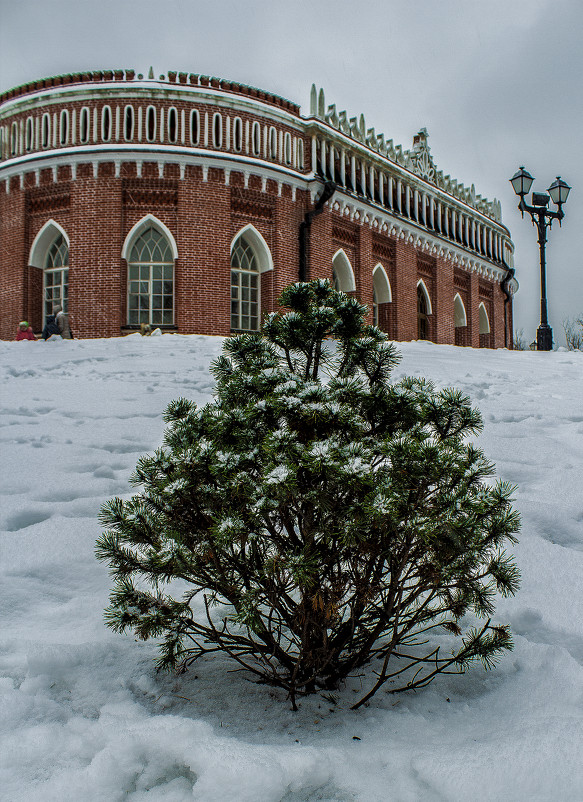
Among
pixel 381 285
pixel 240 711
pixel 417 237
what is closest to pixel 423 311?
pixel 417 237

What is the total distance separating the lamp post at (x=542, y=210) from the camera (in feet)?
49.1

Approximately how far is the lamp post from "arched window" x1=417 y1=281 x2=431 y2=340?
7.82 meters

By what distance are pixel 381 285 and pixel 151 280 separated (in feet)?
28.4

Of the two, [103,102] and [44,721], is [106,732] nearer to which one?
[44,721]

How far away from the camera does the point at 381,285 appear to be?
21.3m

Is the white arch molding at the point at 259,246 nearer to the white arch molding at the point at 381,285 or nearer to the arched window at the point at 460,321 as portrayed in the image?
the white arch molding at the point at 381,285

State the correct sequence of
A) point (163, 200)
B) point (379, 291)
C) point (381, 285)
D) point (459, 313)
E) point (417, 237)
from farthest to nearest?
1. point (459, 313)
2. point (417, 237)
3. point (379, 291)
4. point (381, 285)
5. point (163, 200)

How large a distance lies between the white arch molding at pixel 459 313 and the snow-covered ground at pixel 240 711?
22.7 meters

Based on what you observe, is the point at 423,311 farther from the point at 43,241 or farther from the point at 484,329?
the point at 43,241

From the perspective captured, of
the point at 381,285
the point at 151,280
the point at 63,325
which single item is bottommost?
the point at 63,325

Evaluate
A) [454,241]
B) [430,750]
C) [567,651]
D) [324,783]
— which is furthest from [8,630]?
[454,241]

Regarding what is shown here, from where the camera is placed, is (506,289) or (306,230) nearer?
(306,230)

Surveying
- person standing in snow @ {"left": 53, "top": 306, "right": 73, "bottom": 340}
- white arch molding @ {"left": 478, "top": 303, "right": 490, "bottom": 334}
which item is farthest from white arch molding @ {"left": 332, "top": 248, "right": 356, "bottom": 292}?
white arch molding @ {"left": 478, "top": 303, "right": 490, "bottom": 334}

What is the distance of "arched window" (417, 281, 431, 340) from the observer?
76.0ft
